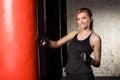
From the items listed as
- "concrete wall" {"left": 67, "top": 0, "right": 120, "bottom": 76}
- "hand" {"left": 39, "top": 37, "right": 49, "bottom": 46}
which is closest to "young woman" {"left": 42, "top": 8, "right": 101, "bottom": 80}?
"hand" {"left": 39, "top": 37, "right": 49, "bottom": 46}

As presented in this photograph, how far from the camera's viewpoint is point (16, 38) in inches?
98.7

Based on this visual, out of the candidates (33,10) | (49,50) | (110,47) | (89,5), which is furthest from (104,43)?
(33,10)

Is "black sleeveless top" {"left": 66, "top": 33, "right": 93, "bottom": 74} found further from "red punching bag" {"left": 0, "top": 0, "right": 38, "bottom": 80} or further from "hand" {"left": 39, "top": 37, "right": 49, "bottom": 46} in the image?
"red punching bag" {"left": 0, "top": 0, "right": 38, "bottom": 80}

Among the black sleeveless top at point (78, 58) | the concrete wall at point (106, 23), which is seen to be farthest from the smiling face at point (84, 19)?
the concrete wall at point (106, 23)

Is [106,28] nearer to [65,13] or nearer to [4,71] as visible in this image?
[65,13]

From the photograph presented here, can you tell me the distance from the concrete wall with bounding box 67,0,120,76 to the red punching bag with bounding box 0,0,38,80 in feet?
15.0

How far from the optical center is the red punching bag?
2484mm

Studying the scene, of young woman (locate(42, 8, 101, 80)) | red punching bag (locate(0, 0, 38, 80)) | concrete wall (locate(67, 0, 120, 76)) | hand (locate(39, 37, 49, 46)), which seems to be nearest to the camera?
red punching bag (locate(0, 0, 38, 80))

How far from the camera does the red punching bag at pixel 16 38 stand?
8.15 ft

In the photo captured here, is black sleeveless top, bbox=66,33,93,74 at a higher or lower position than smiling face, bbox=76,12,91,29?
lower

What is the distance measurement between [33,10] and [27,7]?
0.09m

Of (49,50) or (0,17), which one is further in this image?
(49,50)

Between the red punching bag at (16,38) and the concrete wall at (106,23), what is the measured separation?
15.0 feet

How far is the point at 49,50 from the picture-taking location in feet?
19.9
